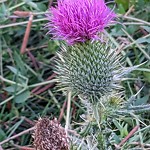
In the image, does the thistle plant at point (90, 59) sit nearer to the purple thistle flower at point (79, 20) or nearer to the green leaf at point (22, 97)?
the purple thistle flower at point (79, 20)

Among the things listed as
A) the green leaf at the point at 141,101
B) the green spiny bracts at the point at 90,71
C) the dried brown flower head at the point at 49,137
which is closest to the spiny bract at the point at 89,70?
the green spiny bracts at the point at 90,71

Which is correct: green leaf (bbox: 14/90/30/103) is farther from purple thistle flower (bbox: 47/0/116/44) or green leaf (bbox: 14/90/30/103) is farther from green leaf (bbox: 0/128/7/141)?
purple thistle flower (bbox: 47/0/116/44)

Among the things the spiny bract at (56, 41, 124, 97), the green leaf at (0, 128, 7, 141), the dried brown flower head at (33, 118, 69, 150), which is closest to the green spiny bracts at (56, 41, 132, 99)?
the spiny bract at (56, 41, 124, 97)

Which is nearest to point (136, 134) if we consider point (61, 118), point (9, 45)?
point (61, 118)

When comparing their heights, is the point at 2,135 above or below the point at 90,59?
below

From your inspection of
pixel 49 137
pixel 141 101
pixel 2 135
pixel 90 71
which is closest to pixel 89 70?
pixel 90 71

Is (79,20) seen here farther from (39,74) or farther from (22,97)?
(39,74)

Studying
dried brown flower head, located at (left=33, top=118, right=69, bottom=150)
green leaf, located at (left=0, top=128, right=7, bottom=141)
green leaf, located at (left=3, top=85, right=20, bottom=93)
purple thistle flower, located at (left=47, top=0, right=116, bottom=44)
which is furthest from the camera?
green leaf, located at (left=3, top=85, right=20, bottom=93)
